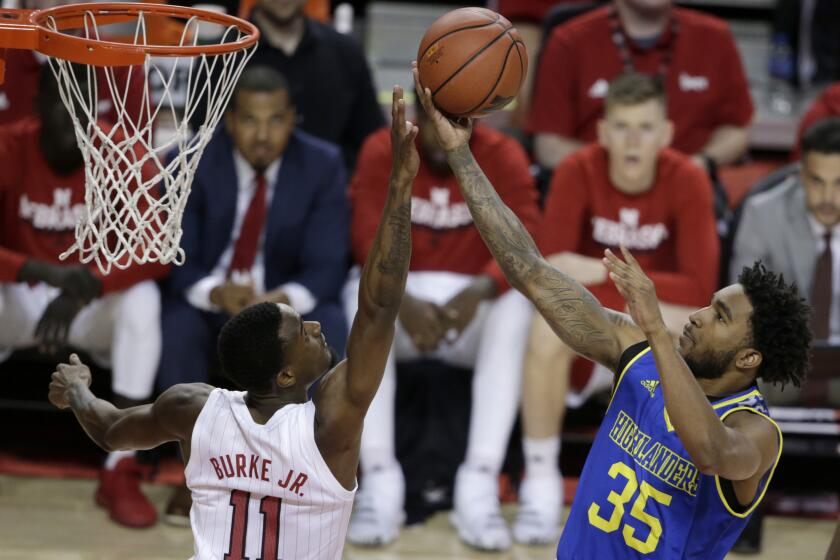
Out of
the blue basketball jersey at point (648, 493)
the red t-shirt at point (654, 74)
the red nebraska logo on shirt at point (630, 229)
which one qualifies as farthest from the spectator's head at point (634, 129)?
the blue basketball jersey at point (648, 493)

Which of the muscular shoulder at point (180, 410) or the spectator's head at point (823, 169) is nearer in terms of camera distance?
the muscular shoulder at point (180, 410)

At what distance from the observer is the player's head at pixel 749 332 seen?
9.57 feet

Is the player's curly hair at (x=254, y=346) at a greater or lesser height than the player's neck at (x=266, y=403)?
greater

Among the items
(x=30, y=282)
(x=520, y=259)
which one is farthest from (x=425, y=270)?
(x=520, y=259)

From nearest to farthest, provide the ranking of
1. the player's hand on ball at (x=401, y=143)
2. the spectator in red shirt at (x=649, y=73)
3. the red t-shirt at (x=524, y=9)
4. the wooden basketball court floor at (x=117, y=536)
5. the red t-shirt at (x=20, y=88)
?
the player's hand on ball at (x=401, y=143), the wooden basketball court floor at (x=117, y=536), the red t-shirt at (x=20, y=88), the spectator in red shirt at (x=649, y=73), the red t-shirt at (x=524, y=9)

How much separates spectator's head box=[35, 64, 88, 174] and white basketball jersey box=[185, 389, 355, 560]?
2418 mm

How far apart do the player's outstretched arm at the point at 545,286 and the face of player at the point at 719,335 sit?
0.29 metres

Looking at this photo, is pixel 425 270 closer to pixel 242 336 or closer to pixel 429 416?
pixel 429 416

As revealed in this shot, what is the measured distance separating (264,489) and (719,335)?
1.12m

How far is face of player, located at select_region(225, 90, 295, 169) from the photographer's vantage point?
5.04 m

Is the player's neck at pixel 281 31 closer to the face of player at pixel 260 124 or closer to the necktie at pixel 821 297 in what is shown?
the face of player at pixel 260 124

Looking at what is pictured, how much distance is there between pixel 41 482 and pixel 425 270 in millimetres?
1819

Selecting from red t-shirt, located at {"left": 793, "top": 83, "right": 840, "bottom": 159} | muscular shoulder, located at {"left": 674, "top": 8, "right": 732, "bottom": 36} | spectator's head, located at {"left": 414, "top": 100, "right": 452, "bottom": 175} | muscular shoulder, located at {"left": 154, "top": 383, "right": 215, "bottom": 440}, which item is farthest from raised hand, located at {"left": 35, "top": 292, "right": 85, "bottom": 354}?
red t-shirt, located at {"left": 793, "top": 83, "right": 840, "bottom": 159}

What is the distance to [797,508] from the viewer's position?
5.21 m
